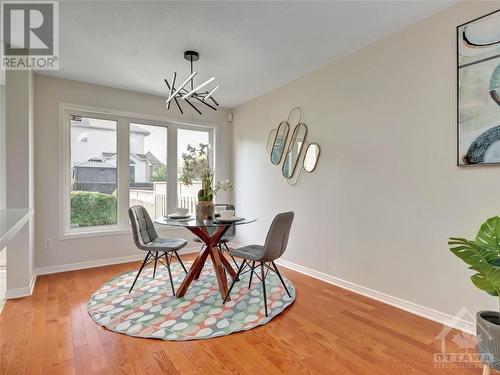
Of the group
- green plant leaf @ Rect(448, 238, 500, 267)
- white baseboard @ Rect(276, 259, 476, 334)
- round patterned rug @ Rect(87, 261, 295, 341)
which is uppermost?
green plant leaf @ Rect(448, 238, 500, 267)

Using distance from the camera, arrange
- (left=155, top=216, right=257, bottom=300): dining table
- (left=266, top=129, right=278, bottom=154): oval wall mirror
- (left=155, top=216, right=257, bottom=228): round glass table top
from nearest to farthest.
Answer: (left=155, top=216, right=257, bottom=228): round glass table top → (left=155, top=216, right=257, bottom=300): dining table → (left=266, top=129, right=278, bottom=154): oval wall mirror

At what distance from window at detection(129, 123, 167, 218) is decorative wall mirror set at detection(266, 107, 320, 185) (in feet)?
5.87

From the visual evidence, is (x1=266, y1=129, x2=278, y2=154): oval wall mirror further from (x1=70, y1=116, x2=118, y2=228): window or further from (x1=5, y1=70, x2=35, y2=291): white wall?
(x1=5, y1=70, x2=35, y2=291): white wall

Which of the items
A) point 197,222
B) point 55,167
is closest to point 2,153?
point 55,167

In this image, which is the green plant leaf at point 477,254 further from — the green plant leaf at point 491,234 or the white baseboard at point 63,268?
the white baseboard at point 63,268

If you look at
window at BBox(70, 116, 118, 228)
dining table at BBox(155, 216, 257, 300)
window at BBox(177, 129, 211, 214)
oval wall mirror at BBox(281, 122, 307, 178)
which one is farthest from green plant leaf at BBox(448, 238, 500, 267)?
window at BBox(70, 116, 118, 228)

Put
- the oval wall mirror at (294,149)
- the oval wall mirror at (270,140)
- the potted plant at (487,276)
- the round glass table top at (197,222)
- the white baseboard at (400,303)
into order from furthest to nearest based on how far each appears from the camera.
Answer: the oval wall mirror at (270,140)
the oval wall mirror at (294,149)
the round glass table top at (197,222)
the white baseboard at (400,303)
the potted plant at (487,276)

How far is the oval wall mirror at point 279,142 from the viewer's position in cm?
396

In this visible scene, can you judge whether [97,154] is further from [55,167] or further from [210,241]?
[210,241]

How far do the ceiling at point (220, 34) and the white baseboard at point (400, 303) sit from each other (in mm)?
2545

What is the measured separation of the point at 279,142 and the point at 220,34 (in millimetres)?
1773

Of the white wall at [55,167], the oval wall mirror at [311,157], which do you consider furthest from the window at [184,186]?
the oval wall mirror at [311,157]

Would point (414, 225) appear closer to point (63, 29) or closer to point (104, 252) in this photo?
point (63, 29)

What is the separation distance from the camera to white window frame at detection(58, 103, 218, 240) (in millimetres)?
3725
